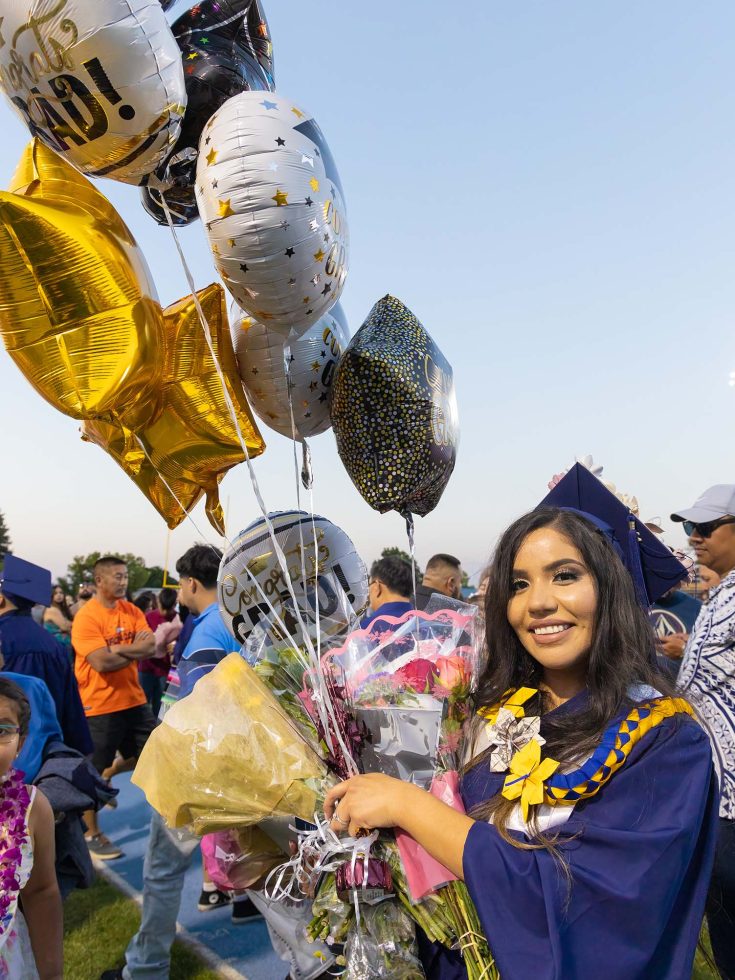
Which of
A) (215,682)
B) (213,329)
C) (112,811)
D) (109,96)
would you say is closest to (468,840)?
(215,682)

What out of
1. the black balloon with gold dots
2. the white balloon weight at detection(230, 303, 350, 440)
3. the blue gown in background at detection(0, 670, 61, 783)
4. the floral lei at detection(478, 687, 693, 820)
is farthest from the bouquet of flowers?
the blue gown in background at detection(0, 670, 61, 783)

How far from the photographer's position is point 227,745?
1.36m

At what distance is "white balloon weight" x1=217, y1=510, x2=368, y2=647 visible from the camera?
2232 mm

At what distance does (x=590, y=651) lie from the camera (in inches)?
59.4

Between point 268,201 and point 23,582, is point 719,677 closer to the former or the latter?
point 268,201

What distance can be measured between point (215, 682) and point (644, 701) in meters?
0.92

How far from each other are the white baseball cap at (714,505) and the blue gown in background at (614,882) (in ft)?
6.79

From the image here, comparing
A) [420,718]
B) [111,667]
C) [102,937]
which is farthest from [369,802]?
[111,667]

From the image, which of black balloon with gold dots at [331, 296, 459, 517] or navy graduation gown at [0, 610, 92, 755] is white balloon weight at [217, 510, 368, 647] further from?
navy graduation gown at [0, 610, 92, 755]

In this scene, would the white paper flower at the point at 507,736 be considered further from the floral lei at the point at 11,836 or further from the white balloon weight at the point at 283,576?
the floral lei at the point at 11,836

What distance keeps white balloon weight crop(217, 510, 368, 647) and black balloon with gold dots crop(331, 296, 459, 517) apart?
9.8 inches

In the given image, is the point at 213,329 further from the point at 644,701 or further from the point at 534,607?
the point at 644,701

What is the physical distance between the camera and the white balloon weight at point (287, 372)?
2.25m

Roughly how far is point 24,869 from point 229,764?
1226 millimetres
